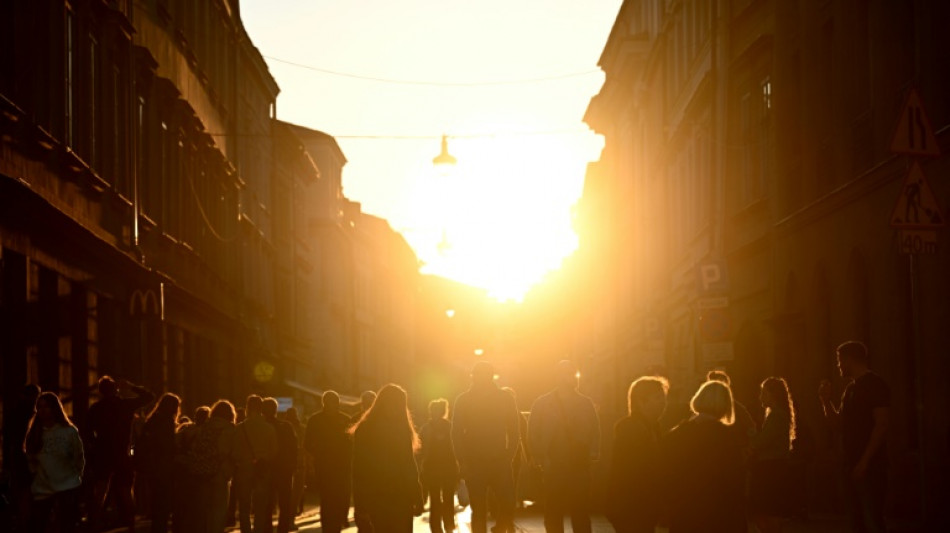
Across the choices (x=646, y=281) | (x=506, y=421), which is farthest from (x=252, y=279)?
(x=506, y=421)

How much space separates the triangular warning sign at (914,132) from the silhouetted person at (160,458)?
28.3ft

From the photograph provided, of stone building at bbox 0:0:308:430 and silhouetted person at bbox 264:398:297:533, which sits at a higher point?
stone building at bbox 0:0:308:430

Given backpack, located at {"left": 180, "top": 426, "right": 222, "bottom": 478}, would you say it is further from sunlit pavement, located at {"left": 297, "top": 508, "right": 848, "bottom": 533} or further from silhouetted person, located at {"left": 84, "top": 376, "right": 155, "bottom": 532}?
sunlit pavement, located at {"left": 297, "top": 508, "right": 848, "bottom": 533}

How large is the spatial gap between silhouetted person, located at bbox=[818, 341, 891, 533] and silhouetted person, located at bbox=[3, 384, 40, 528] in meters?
7.96

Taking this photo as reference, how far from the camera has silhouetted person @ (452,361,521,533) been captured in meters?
17.8

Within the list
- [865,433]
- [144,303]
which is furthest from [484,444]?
[144,303]

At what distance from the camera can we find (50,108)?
67.7 feet

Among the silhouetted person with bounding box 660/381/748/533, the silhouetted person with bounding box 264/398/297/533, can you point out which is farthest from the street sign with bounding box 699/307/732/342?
the silhouetted person with bounding box 660/381/748/533

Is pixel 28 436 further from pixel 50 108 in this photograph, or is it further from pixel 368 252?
pixel 368 252

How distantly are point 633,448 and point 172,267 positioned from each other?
19286 millimetres

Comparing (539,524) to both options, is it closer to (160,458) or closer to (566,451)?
(160,458)

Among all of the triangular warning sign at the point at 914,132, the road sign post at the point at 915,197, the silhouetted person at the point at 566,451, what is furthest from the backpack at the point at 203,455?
the triangular warning sign at the point at 914,132

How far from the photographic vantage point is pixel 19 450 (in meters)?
17.1

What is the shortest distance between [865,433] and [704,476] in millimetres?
4742
